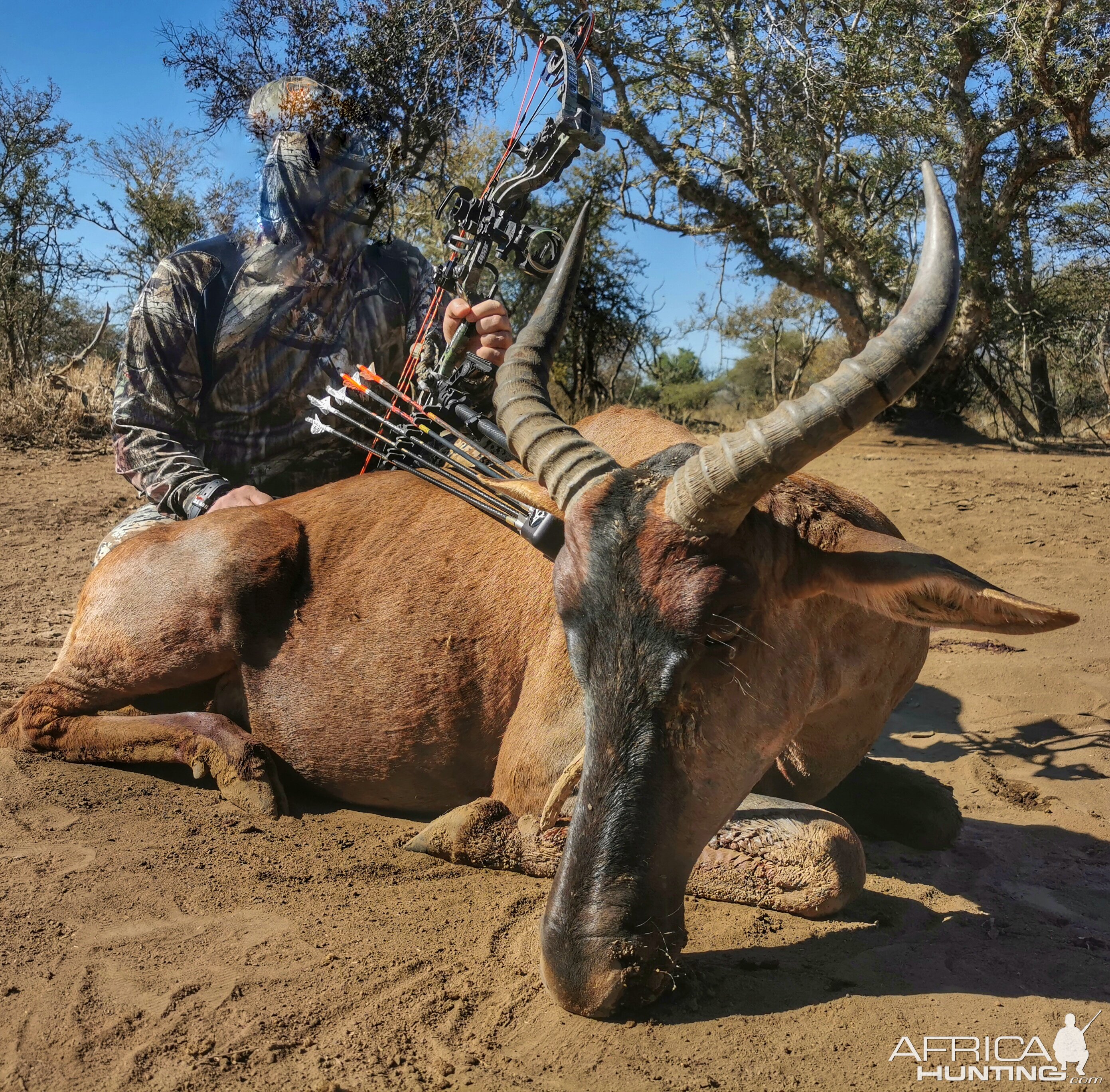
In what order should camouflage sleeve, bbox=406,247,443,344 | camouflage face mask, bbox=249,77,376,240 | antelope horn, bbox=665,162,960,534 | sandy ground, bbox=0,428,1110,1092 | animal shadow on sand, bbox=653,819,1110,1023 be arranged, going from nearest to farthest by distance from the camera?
sandy ground, bbox=0,428,1110,1092 → antelope horn, bbox=665,162,960,534 → animal shadow on sand, bbox=653,819,1110,1023 → camouflage face mask, bbox=249,77,376,240 → camouflage sleeve, bbox=406,247,443,344

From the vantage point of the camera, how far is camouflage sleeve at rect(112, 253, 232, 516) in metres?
5.50

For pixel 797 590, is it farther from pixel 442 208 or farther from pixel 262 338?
pixel 262 338

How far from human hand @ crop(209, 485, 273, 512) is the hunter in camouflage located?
0.02 metres

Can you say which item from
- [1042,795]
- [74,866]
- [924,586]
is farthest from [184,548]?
[1042,795]

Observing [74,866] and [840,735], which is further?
[840,735]

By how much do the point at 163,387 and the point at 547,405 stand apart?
3.06 metres

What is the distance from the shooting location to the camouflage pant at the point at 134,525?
5422 mm

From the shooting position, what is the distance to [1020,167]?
13.8m

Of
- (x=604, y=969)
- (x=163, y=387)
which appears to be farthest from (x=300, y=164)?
(x=604, y=969)

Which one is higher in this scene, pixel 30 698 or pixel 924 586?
pixel 924 586

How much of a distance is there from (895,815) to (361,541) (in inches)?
103

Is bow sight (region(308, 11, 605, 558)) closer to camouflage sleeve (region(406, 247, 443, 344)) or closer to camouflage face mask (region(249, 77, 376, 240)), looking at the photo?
camouflage sleeve (region(406, 247, 443, 344))

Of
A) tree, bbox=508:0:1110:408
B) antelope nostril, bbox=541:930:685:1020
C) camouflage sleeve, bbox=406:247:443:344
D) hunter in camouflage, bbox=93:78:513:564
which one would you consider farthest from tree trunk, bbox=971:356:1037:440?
antelope nostril, bbox=541:930:685:1020

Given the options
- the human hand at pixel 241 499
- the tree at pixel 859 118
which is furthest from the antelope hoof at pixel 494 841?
the tree at pixel 859 118
